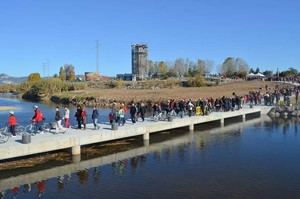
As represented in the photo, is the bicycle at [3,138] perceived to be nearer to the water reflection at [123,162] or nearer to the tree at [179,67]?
the water reflection at [123,162]

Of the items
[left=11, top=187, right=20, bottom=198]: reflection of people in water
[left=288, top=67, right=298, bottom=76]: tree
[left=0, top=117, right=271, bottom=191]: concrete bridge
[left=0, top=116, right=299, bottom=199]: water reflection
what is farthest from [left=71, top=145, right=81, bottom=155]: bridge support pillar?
[left=288, top=67, right=298, bottom=76]: tree

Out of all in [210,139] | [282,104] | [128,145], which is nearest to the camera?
[128,145]

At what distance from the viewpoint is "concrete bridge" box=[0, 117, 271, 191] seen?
73.8ft

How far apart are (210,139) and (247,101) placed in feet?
103

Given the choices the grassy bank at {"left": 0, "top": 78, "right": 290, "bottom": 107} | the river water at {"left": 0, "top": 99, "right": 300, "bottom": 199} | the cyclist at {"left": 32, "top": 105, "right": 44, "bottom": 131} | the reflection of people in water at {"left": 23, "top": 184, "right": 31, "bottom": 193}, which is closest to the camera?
the river water at {"left": 0, "top": 99, "right": 300, "bottom": 199}

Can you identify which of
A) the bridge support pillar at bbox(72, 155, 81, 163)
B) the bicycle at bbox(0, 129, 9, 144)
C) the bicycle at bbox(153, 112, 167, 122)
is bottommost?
the bridge support pillar at bbox(72, 155, 81, 163)

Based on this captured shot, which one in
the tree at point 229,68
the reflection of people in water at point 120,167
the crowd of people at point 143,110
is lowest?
the reflection of people in water at point 120,167

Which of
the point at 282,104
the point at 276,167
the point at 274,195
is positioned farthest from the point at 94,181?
the point at 282,104

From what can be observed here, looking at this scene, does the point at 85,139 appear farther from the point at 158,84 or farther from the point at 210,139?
the point at 158,84

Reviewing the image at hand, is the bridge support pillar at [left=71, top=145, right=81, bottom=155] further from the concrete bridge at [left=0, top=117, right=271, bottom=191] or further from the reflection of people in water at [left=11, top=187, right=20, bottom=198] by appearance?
the reflection of people in water at [left=11, top=187, right=20, bottom=198]

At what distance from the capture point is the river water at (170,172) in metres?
20.2

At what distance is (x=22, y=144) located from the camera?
2452cm

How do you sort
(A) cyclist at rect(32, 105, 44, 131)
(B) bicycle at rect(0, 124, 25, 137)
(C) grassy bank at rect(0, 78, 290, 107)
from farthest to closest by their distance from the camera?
(C) grassy bank at rect(0, 78, 290, 107) < (A) cyclist at rect(32, 105, 44, 131) < (B) bicycle at rect(0, 124, 25, 137)

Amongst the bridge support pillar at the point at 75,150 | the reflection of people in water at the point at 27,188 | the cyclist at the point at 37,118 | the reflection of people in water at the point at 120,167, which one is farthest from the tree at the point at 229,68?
the reflection of people in water at the point at 27,188
